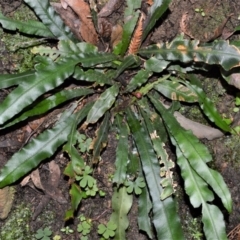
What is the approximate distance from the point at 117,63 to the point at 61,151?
577 millimetres

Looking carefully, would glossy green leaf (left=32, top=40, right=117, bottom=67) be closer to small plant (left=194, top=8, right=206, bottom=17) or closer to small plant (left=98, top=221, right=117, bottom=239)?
small plant (left=194, top=8, right=206, bottom=17)

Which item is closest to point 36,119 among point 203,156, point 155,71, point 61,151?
point 61,151

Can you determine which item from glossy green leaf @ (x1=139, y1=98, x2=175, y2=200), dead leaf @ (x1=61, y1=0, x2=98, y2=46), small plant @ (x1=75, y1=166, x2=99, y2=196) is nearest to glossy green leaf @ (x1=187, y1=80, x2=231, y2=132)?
glossy green leaf @ (x1=139, y1=98, x2=175, y2=200)

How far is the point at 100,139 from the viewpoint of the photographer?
8.43 feet

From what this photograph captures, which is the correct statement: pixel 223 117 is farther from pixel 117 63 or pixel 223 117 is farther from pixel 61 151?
pixel 61 151

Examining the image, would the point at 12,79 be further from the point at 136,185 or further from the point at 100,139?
the point at 136,185

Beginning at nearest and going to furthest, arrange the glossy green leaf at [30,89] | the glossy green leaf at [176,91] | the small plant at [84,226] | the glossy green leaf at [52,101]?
the glossy green leaf at [30,89]
the glossy green leaf at [52,101]
the glossy green leaf at [176,91]
the small plant at [84,226]

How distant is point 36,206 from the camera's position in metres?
2.72

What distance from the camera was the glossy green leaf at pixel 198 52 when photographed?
238cm

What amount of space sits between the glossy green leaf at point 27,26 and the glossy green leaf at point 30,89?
1.06ft

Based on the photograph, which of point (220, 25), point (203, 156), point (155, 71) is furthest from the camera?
point (220, 25)

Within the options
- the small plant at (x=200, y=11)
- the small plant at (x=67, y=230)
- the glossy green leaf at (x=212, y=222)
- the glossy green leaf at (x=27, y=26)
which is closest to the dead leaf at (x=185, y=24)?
the small plant at (x=200, y=11)

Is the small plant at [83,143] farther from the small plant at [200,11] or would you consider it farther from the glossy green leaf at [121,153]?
the small plant at [200,11]

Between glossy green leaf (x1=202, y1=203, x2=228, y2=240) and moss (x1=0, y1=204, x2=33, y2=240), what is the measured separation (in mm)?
960
